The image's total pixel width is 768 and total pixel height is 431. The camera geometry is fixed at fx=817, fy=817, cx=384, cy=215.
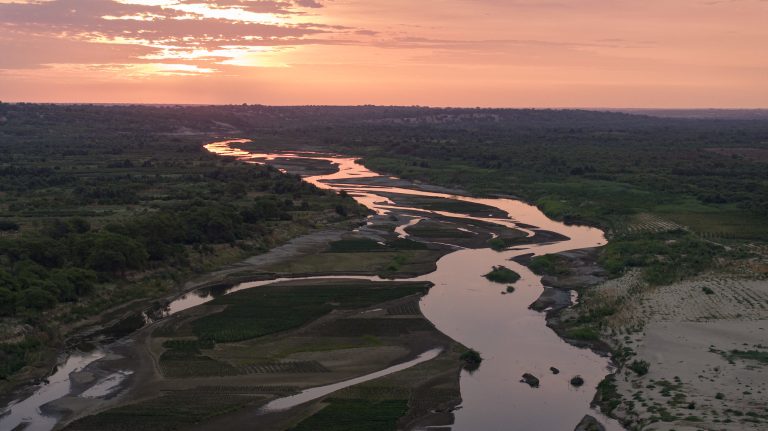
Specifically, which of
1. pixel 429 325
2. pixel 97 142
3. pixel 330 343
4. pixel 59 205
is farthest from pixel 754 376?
pixel 97 142

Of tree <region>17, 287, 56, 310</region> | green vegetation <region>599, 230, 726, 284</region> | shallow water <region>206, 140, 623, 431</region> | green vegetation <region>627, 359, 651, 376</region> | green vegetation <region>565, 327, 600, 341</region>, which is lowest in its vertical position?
shallow water <region>206, 140, 623, 431</region>

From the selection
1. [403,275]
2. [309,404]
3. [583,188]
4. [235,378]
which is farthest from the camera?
[583,188]

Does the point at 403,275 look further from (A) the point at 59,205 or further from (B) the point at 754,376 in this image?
(A) the point at 59,205

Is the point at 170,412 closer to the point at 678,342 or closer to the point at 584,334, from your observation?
the point at 584,334

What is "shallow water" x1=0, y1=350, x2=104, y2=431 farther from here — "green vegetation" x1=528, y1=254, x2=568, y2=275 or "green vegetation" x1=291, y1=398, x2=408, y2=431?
"green vegetation" x1=528, y1=254, x2=568, y2=275

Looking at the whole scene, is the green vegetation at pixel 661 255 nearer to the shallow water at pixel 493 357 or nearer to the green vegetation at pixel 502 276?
the shallow water at pixel 493 357

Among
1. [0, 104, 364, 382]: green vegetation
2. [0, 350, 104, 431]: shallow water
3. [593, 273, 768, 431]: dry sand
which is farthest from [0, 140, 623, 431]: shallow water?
[0, 104, 364, 382]: green vegetation

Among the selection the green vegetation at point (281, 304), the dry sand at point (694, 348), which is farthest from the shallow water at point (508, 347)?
the green vegetation at point (281, 304)

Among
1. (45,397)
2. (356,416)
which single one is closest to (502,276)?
(356,416)
